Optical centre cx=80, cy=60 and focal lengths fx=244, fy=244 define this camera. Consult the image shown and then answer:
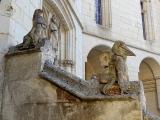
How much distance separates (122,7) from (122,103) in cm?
925

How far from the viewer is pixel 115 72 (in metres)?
3.08

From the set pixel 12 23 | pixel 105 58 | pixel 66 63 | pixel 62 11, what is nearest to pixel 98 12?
pixel 62 11

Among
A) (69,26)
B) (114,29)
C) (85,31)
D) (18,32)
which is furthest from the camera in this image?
(114,29)

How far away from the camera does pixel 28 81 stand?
3260 mm

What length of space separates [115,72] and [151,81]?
1015 centimetres

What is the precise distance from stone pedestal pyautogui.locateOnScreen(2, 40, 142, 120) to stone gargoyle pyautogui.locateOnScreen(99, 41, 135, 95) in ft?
0.50

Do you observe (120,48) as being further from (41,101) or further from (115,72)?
(41,101)

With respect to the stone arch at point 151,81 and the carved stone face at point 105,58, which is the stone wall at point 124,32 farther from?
the carved stone face at point 105,58

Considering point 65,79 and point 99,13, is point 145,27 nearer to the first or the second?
point 99,13

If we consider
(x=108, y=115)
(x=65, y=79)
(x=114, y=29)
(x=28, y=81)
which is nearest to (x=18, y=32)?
(x=28, y=81)

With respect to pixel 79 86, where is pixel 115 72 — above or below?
above

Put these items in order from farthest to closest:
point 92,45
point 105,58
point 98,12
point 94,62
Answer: point 94,62
point 98,12
point 92,45
point 105,58

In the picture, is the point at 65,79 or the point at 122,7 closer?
the point at 65,79

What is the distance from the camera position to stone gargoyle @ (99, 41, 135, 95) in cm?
292
